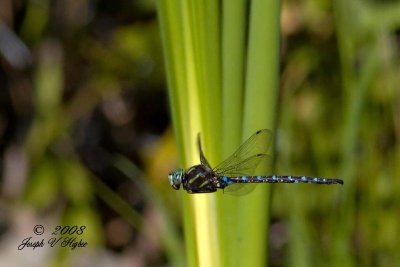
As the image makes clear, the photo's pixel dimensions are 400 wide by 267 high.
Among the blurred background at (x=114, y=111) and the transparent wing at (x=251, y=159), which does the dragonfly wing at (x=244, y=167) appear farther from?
the blurred background at (x=114, y=111)

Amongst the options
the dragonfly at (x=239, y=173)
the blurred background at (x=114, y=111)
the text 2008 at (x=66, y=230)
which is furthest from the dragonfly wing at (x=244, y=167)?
the text 2008 at (x=66, y=230)

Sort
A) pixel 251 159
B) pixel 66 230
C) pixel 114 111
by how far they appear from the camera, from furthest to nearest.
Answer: pixel 114 111 → pixel 66 230 → pixel 251 159

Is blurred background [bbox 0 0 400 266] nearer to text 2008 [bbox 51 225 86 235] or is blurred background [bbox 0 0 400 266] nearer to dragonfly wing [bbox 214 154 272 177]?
text 2008 [bbox 51 225 86 235]

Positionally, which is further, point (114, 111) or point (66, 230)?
point (114, 111)

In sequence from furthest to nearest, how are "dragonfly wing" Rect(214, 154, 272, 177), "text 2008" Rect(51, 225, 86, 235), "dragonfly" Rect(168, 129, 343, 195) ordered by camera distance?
"text 2008" Rect(51, 225, 86, 235) → "dragonfly wing" Rect(214, 154, 272, 177) → "dragonfly" Rect(168, 129, 343, 195)

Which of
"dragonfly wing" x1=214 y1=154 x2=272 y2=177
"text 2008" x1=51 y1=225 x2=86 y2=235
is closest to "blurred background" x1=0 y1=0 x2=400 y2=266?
Result: "text 2008" x1=51 y1=225 x2=86 y2=235

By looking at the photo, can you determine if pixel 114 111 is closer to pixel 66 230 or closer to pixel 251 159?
pixel 66 230

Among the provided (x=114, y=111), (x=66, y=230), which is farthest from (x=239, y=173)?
(x=114, y=111)
